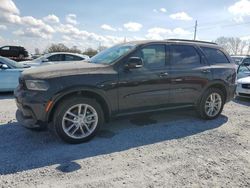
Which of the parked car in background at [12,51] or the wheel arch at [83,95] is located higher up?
the parked car in background at [12,51]

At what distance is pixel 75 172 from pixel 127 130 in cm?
183

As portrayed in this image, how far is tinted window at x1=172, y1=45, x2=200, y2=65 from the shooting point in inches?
209

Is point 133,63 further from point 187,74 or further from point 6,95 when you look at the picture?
point 6,95

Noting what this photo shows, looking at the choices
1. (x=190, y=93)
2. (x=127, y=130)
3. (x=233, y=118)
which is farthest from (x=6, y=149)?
(x=233, y=118)

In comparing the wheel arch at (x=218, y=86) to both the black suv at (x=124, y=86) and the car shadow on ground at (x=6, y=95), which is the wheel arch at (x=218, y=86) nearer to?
the black suv at (x=124, y=86)

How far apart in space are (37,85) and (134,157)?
191cm

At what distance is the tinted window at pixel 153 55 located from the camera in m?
4.91

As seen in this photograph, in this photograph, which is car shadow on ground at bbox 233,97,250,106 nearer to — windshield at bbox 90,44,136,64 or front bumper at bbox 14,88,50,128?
windshield at bbox 90,44,136,64

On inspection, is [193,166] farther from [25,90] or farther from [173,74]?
[25,90]

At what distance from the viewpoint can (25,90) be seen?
4.19 metres

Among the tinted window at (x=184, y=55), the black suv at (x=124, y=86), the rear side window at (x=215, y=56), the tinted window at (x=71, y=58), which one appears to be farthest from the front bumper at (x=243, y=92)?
the tinted window at (x=71, y=58)

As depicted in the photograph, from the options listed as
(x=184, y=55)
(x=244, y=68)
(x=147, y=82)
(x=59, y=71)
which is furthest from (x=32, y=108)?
(x=244, y=68)

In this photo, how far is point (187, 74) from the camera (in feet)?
17.6

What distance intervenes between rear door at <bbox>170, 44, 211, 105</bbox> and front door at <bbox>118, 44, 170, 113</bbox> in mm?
184
